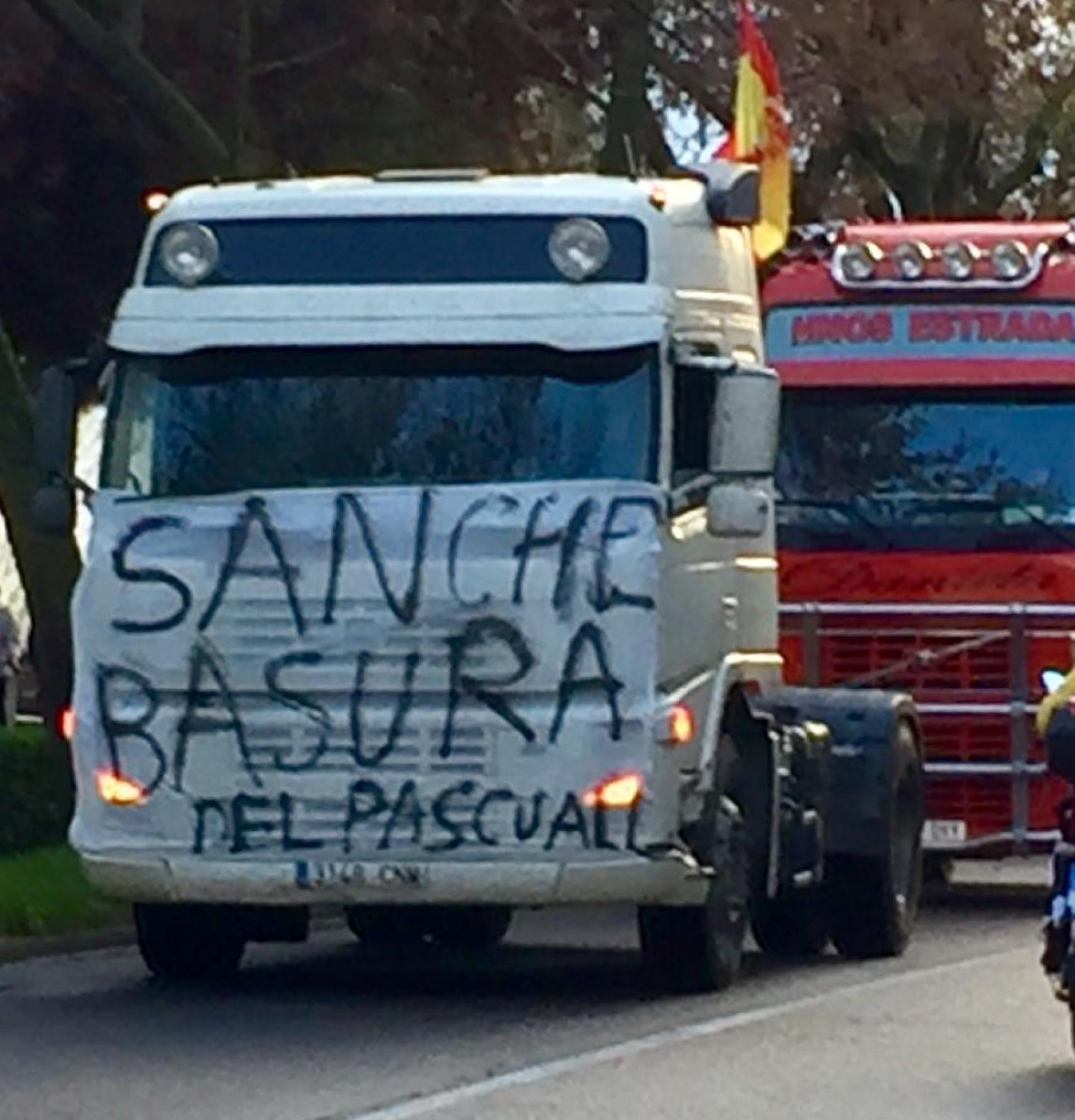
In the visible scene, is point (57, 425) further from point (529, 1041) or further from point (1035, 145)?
point (1035, 145)

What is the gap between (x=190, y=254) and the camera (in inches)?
578

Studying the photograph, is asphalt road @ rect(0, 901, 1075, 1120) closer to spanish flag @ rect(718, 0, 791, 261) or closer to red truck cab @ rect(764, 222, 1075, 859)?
red truck cab @ rect(764, 222, 1075, 859)

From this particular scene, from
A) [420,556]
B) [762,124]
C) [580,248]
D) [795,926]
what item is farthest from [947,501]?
[420,556]

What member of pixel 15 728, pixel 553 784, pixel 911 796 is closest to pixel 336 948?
pixel 911 796

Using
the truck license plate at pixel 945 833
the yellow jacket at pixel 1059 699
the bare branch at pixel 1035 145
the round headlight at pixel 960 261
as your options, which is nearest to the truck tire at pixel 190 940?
the yellow jacket at pixel 1059 699

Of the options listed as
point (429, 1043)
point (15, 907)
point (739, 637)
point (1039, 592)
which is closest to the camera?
point (429, 1043)

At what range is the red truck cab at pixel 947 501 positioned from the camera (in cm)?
1900

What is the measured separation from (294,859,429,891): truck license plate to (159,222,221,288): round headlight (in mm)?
2345

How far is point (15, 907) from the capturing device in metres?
17.3

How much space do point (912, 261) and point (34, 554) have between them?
5.31 meters

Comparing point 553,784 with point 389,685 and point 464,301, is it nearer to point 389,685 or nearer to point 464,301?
point 389,685

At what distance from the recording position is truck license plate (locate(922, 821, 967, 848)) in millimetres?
19062

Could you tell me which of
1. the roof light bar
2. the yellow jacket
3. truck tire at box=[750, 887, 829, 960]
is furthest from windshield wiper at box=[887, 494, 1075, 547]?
the yellow jacket

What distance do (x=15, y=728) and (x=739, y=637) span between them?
31.3 ft
